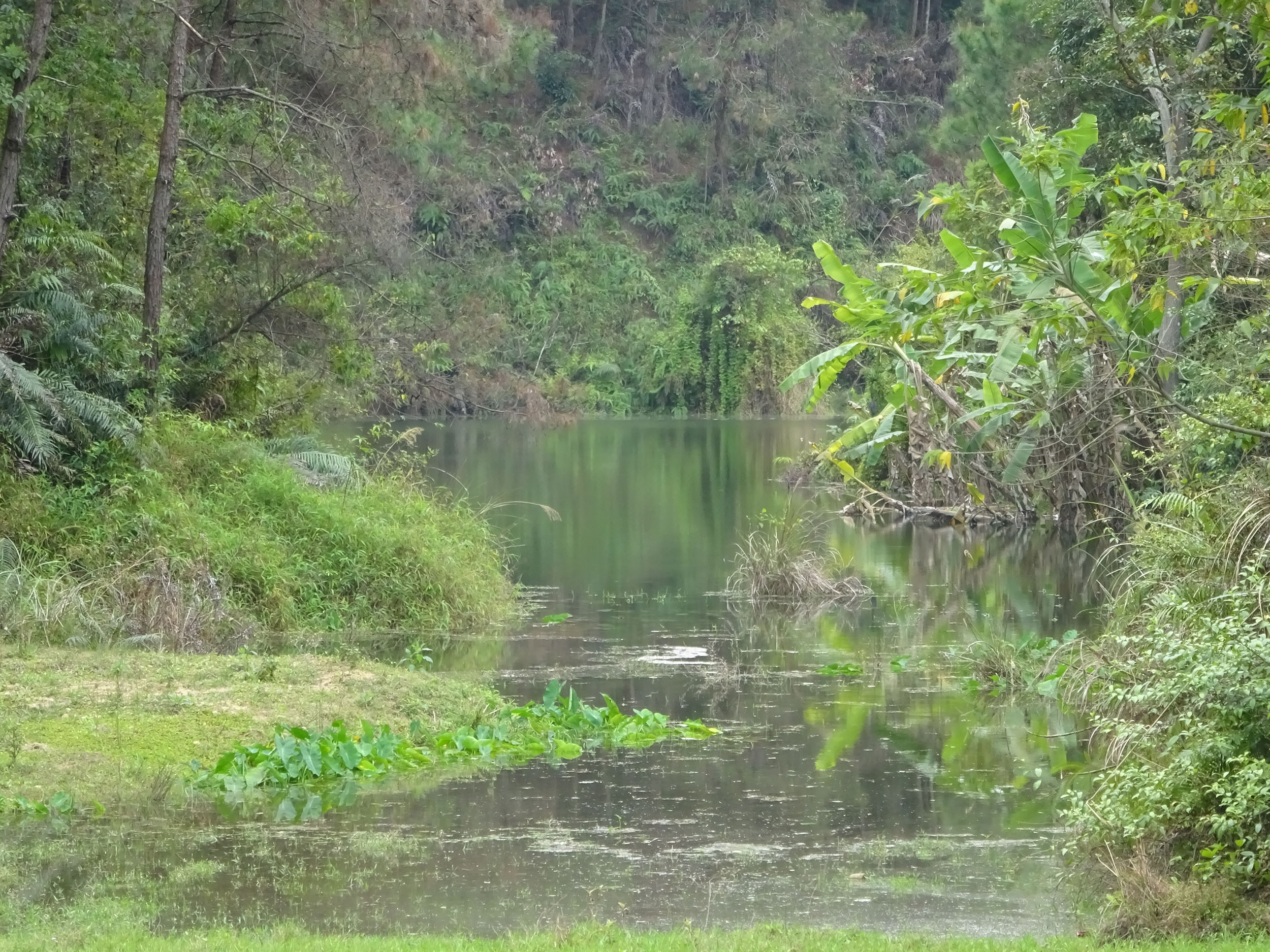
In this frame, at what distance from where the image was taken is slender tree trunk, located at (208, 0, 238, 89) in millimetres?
22625

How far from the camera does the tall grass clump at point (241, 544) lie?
15695 millimetres

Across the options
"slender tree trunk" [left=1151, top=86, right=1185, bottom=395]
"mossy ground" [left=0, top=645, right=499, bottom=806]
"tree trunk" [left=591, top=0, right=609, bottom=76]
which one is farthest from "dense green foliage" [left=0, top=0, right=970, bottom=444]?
"slender tree trunk" [left=1151, top=86, right=1185, bottom=395]

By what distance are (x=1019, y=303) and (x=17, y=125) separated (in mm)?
11323

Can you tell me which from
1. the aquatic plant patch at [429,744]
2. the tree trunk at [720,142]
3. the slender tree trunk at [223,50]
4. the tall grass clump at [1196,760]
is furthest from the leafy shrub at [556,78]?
the tall grass clump at [1196,760]

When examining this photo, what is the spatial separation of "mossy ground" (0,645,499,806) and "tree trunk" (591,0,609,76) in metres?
66.5

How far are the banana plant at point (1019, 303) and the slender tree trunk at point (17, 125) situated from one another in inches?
385

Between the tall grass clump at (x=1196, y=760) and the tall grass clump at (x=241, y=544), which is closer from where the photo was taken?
the tall grass clump at (x=1196, y=760)

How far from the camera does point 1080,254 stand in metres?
9.18

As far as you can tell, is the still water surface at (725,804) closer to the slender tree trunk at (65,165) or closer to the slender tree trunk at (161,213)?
the slender tree trunk at (161,213)

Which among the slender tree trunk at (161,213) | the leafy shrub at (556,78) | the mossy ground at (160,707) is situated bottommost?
the mossy ground at (160,707)

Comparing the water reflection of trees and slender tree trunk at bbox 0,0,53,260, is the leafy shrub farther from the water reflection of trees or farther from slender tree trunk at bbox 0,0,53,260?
slender tree trunk at bbox 0,0,53,260

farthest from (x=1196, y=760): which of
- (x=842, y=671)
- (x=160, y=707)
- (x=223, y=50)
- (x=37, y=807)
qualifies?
(x=223, y=50)

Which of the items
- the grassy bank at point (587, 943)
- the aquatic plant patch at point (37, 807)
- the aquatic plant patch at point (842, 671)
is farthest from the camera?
the aquatic plant patch at point (842, 671)

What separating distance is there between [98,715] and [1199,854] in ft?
22.9
